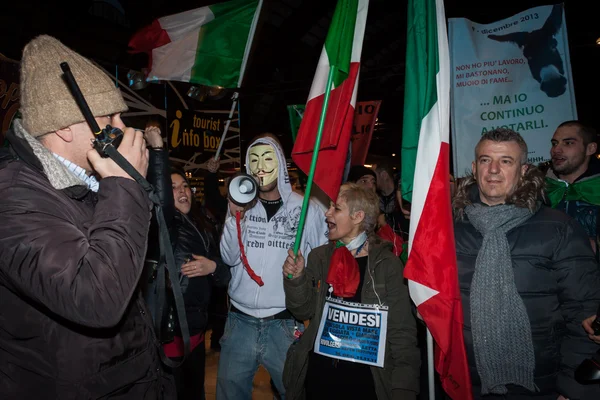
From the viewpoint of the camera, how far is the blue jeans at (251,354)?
3.12m

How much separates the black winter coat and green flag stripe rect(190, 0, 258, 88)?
305 centimetres

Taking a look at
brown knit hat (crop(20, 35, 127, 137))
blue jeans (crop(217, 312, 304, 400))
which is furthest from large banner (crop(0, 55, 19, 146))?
brown knit hat (crop(20, 35, 127, 137))

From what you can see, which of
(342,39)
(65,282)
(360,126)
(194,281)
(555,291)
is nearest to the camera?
(65,282)

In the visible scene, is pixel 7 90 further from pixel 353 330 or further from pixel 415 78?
pixel 353 330

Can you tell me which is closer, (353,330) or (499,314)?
(499,314)

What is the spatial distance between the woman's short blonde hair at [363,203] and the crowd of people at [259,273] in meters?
0.01

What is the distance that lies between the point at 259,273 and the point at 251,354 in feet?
1.93

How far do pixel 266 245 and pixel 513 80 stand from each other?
2858 millimetres

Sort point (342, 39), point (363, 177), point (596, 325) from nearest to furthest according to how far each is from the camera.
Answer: point (596, 325)
point (342, 39)
point (363, 177)

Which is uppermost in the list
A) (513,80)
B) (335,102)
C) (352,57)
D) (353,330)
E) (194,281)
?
(513,80)

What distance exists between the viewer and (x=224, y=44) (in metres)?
4.31

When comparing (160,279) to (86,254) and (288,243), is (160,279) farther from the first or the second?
(288,243)

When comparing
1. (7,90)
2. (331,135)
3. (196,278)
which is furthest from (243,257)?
(7,90)

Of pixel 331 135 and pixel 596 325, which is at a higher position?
pixel 331 135
